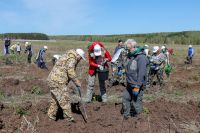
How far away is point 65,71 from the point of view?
7.86 meters

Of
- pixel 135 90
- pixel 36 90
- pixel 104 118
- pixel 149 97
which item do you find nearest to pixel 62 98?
pixel 104 118

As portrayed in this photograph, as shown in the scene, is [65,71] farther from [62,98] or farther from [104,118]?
[104,118]

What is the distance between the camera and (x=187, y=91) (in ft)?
45.2

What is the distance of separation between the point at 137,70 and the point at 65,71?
1462 mm

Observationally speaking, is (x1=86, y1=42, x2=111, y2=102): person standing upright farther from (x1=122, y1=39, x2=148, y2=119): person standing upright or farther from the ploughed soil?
(x1=122, y1=39, x2=148, y2=119): person standing upright

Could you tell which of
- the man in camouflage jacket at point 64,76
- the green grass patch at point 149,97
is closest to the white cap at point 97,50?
the man in camouflage jacket at point 64,76

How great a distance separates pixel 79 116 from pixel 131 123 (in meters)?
1.33

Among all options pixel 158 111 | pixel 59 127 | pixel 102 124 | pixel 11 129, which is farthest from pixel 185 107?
pixel 11 129

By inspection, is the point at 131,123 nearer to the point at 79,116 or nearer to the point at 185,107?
the point at 79,116

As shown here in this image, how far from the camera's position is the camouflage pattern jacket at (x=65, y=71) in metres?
7.78

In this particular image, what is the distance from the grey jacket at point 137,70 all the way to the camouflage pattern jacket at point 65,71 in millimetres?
1072

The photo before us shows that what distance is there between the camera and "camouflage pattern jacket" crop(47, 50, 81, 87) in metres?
7.78

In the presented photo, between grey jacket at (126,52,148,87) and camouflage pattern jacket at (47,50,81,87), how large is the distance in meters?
1.07

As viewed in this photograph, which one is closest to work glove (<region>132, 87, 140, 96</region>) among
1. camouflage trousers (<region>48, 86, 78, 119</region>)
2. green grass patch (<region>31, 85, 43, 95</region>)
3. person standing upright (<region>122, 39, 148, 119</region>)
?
person standing upright (<region>122, 39, 148, 119</region>)
